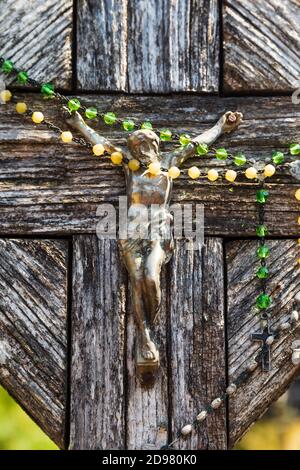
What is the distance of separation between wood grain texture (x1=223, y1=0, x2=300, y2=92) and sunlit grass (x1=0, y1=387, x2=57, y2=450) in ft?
5.94

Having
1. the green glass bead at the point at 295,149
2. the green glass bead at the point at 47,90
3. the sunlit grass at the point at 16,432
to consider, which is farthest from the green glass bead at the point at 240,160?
the sunlit grass at the point at 16,432

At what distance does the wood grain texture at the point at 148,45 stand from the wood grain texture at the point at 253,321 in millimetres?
433

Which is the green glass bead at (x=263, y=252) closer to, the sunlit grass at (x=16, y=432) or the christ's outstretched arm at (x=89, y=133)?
the christ's outstretched arm at (x=89, y=133)

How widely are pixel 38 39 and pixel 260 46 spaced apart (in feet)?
1.80

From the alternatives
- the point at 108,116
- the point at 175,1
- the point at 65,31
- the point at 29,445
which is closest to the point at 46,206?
the point at 108,116

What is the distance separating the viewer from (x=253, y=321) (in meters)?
2.57

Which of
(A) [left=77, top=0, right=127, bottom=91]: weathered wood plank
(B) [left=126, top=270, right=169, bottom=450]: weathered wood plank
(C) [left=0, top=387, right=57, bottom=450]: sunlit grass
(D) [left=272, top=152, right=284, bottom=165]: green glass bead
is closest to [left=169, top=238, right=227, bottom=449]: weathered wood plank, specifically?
(B) [left=126, top=270, right=169, bottom=450]: weathered wood plank

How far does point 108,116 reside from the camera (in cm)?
256

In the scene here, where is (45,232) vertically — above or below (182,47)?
below

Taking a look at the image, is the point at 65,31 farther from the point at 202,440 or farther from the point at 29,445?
the point at 29,445

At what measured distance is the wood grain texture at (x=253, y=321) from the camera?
255 cm

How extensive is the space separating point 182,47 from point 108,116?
0.26 meters

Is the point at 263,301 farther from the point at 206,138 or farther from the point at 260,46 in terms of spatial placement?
the point at 260,46

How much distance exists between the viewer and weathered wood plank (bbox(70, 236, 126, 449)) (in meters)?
2.51
